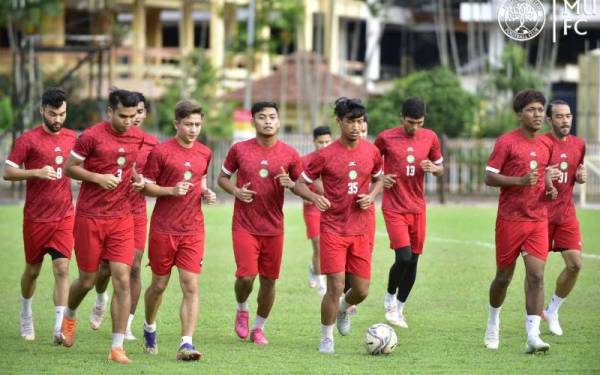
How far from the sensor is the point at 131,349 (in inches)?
471

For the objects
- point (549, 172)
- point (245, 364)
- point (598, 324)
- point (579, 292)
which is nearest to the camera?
point (245, 364)

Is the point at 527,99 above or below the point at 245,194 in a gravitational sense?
above

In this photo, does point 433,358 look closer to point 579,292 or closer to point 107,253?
point 107,253

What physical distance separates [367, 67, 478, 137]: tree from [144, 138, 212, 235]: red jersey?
30400 millimetres

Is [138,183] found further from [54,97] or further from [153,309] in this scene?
[54,97]

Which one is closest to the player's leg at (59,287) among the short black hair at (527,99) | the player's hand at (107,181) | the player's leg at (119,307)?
the player's leg at (119,307)

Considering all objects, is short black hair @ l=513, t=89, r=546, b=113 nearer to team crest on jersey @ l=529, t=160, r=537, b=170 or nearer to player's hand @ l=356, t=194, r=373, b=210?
team crest on jersey @ l=529, t=160, r=537, b=170

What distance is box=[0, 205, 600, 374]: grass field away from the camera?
10.9 metres

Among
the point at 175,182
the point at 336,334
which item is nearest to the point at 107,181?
the point at 175,182

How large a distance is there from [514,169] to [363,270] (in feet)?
5.51

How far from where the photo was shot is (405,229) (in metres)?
13.8

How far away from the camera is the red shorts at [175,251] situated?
11469 mm

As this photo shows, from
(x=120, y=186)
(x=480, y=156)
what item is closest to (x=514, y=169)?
(x=120, y=186)

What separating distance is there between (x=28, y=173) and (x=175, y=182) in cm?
151
